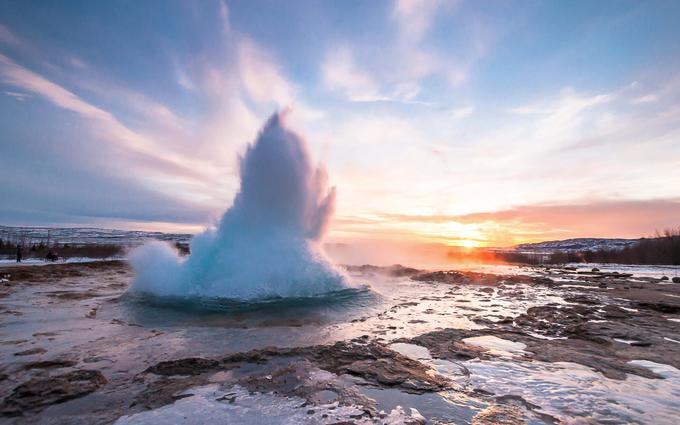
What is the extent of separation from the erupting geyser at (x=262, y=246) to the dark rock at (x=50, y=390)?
6904 mm

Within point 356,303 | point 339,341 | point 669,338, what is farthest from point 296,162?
point 669,338

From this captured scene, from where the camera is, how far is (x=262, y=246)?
13.1 m

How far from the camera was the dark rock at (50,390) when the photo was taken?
3.82 meters

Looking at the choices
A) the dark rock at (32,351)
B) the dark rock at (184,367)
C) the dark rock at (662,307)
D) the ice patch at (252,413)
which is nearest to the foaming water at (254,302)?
the dark rock at (32,351)

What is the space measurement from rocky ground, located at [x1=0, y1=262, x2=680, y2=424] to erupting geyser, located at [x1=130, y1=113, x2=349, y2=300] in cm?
301

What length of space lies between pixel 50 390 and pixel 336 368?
3.78m

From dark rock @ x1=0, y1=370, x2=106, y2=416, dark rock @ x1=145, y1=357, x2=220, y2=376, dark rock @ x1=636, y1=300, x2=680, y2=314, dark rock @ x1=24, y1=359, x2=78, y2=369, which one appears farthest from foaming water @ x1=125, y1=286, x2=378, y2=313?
dark rock @ x1=636, y1=300, x2=680, y2=314

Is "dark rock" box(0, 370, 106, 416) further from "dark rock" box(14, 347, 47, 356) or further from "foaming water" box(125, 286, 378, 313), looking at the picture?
"foaming water" box(125, 286, 378, 313)

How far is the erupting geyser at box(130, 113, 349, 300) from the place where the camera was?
12242 millimetres

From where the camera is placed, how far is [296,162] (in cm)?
1438

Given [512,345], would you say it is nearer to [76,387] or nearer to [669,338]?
[669,338]

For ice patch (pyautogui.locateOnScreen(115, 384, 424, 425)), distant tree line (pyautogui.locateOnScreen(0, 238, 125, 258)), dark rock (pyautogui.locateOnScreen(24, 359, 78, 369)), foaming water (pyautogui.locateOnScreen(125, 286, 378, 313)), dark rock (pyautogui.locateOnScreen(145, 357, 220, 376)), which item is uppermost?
ice patch (pyautogui.locateOnScreen(115, 384, 424, 425))

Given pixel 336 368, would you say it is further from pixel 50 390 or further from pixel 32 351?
pixel 32 351

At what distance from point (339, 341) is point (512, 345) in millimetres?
3542
